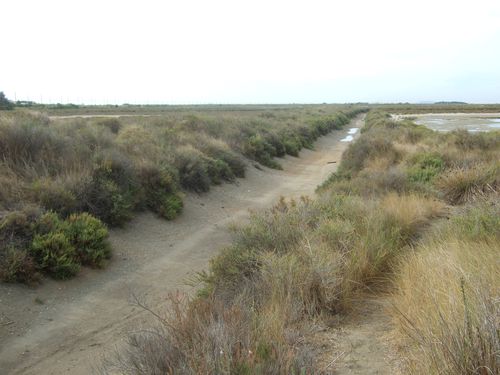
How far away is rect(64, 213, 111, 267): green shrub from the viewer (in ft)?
26.4

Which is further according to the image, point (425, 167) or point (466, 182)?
point (425, 167)

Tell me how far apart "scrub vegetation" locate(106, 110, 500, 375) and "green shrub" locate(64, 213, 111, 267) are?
2636 millimetres

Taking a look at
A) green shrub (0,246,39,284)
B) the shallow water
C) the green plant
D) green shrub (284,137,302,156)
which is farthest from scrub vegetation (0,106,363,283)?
the shallow water

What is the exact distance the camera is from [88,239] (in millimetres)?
8203

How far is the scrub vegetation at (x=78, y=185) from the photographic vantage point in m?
7.41

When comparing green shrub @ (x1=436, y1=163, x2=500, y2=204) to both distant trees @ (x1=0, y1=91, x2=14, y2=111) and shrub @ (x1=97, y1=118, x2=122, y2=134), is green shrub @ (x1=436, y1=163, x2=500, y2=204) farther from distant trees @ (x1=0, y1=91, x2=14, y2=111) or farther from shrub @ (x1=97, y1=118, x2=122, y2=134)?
distant trees @ (x1=0, y1=91, x2=14, y2=111)

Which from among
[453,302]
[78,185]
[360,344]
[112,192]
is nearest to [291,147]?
[112,192]

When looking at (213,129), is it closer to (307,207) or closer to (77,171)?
(77,171)

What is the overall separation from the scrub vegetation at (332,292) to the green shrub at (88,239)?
2.64 m

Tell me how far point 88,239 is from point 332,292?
5086 millimetres

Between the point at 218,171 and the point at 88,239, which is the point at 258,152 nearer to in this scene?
the point at 218,171

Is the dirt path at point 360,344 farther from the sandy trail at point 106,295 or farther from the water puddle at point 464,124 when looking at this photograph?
the water puddle at point 464,124

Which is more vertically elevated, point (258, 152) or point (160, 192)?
point (160, 192)

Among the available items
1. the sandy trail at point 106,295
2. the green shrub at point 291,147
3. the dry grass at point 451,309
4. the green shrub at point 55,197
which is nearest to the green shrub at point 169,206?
the sandy trail at point 106,295
